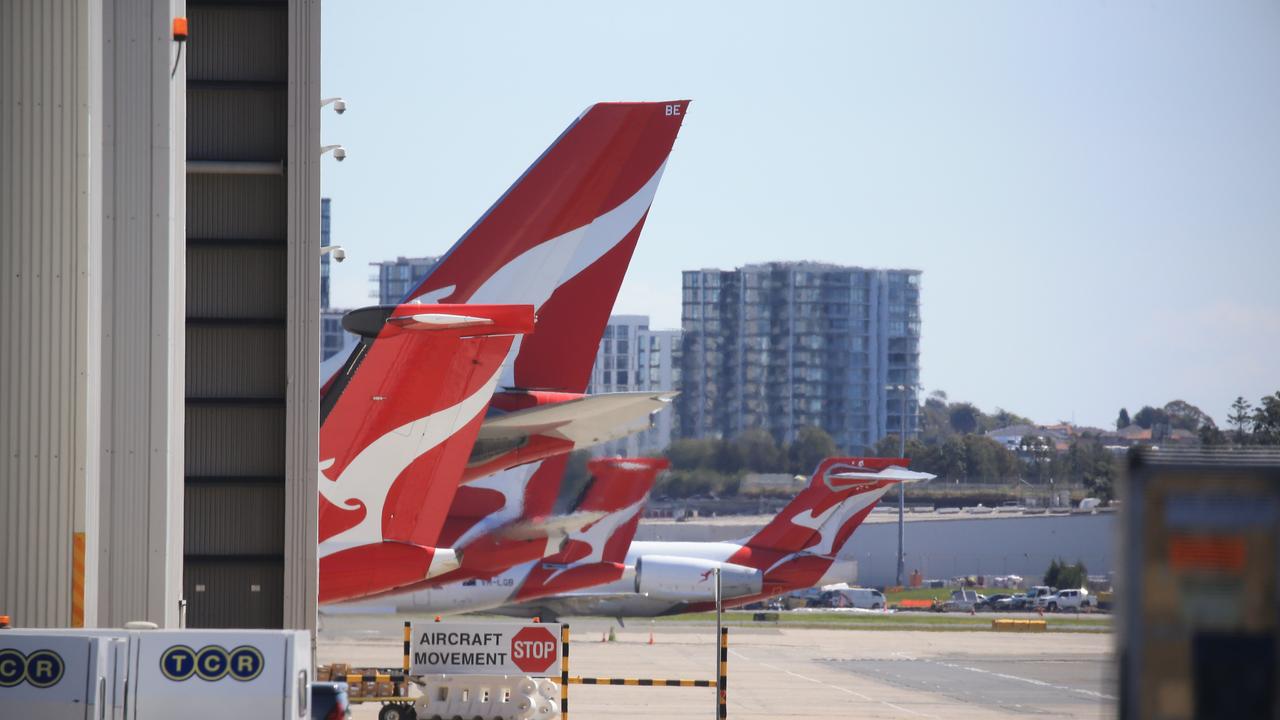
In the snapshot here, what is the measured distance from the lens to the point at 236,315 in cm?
1360

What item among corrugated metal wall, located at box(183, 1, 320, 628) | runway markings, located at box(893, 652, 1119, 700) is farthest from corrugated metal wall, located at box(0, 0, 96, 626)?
runway markings, located at box(893, 652, 1119, 700)

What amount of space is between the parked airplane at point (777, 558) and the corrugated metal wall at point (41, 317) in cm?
2669

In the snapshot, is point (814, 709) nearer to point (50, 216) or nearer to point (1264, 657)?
point (50, 216)

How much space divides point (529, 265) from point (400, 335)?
279 centimetres

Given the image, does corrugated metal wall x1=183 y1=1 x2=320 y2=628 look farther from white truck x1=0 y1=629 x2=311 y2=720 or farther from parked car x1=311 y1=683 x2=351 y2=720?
white truck x1=0 y1=629 x2=311 y2=720

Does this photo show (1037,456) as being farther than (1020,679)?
Yes

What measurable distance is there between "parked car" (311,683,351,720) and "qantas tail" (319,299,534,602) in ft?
17.8

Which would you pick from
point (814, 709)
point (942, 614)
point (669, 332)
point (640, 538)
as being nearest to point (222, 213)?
point (814, 709)

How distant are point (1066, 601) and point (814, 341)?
75169 mm

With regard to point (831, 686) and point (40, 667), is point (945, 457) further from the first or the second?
point (40, 667)

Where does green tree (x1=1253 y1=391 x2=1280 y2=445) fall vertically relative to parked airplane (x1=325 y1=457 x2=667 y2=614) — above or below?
above

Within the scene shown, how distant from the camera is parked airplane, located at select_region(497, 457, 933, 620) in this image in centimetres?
3792

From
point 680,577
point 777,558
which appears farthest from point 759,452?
point 777,558

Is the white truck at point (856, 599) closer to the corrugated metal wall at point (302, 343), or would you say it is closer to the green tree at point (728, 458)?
the green tree at point (728, 458)
